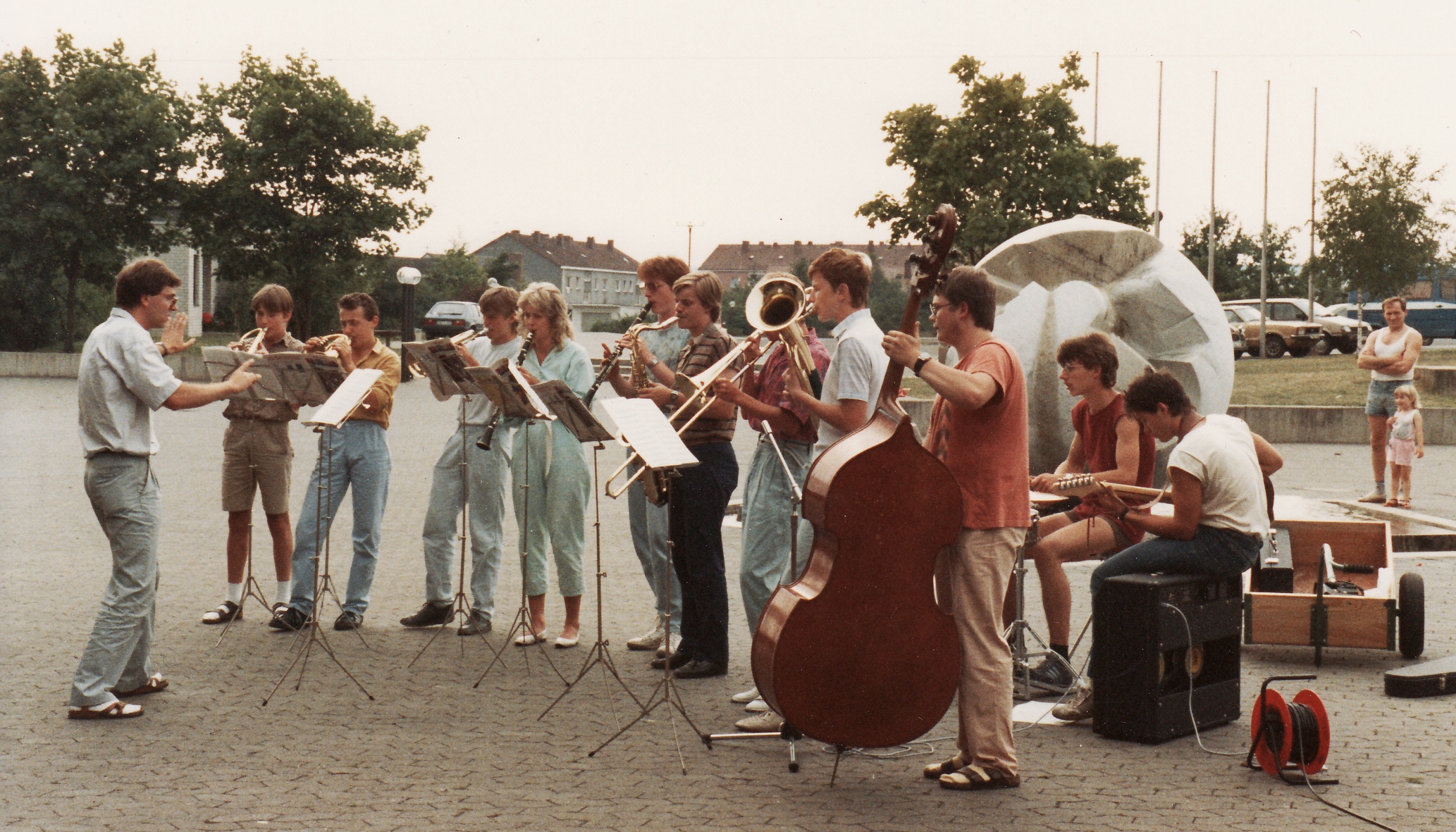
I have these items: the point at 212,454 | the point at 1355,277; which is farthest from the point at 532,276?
the point at 212,454

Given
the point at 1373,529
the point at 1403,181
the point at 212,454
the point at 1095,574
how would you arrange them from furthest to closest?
the point at 1403,181
the point at 212,454
the point at 1373,529
the point at 1095,574

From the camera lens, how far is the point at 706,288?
21.7 ft

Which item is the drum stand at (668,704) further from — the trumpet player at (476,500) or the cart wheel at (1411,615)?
the cart wheel at (1411,615)

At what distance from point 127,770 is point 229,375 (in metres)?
2.07

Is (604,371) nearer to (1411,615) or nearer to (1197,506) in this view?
(1197,506)

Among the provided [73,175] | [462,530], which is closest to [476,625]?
[462,530]

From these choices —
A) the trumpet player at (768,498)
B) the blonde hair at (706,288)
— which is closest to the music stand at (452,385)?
the blonde hair at (706,288)

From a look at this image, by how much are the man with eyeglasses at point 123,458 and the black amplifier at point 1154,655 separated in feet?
12.5

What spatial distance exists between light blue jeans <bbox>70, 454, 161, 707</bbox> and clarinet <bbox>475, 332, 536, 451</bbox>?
153cm

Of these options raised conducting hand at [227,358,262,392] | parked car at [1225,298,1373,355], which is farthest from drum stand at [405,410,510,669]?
parked car at [1225,298,1373,355]

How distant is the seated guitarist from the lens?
6305 millimetres

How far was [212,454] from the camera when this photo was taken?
1606 centimetres

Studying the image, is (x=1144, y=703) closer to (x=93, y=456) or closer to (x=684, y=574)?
(x=684, y=574)

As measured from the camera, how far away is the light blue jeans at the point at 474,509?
24.3 feet
